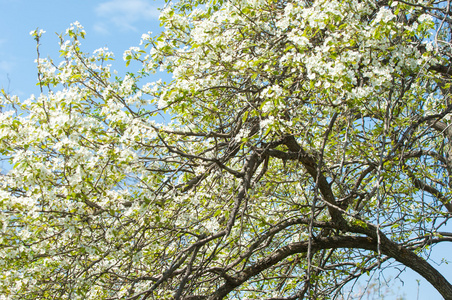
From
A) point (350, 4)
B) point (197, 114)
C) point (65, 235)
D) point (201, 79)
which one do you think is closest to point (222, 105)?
point (197, 114)

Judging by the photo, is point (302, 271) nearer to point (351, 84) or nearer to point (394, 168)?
point (394, 168)

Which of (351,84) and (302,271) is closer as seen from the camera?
(351,84)

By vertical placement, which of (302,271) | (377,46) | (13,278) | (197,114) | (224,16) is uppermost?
(224,16)

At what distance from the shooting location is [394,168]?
605 cm

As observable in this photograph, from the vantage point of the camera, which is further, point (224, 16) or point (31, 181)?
point (224, 16)

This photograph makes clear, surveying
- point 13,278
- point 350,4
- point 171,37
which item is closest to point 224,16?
point 171,37

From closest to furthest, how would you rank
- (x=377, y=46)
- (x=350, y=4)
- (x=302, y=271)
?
(x=377, y=46)
(x=350, y=4)
(x=302, y=271)

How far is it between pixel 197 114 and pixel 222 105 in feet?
1.37

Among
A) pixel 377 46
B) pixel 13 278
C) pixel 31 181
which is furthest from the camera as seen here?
pixel 13 278

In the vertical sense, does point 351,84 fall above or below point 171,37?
below

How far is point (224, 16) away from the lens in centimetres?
513

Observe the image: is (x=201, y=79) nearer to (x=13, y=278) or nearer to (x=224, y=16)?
(x=224, y=16)

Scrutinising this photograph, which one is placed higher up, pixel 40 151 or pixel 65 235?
pixel 40 151

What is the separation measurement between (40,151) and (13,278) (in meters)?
1.86
